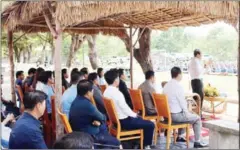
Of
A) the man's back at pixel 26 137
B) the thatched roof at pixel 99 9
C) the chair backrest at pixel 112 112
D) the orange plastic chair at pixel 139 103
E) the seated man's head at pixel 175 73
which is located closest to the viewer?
the man's back at pixel 26 137

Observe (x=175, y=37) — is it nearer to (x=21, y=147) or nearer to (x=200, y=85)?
(x=200, y=85)

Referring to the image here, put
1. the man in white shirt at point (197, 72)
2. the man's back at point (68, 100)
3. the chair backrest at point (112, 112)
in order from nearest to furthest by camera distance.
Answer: the chair backrest at point (112, 112)
the man's back at point (68, 100)
the man in white shirt at point (197, 72)

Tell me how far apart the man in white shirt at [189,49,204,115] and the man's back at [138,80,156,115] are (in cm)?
196

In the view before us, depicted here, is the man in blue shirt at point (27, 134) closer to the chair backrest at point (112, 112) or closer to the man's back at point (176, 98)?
the chair backrest at point (112, 112)

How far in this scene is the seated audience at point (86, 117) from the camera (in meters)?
3.83

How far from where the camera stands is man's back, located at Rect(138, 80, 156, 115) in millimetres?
5539

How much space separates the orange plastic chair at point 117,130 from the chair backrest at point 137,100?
2.47 ft

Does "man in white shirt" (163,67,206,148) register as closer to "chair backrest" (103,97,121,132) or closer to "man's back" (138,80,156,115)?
"man's back" (138,80,156,115)

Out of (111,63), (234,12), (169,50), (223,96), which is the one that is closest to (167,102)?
(234,12)

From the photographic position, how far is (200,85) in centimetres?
731

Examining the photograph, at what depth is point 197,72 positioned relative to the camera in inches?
288

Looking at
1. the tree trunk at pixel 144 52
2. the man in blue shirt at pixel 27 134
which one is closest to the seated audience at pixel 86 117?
the man in blue shirt at pixel 27 134

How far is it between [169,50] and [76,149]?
136 ft

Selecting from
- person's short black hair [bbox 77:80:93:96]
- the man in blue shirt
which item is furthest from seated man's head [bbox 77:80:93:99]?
the man in blue shirt
